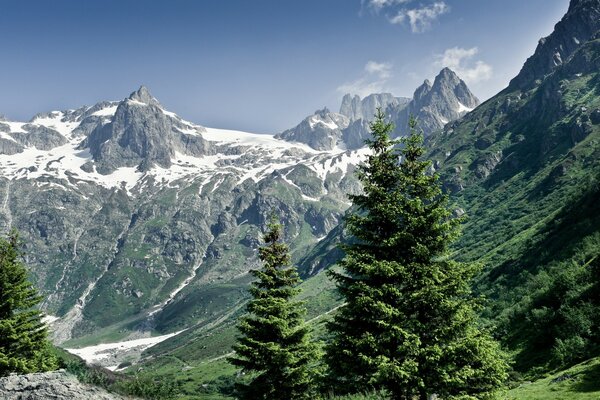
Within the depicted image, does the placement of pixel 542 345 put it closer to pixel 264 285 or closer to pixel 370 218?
pixel 264 285

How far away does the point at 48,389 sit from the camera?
574 inches

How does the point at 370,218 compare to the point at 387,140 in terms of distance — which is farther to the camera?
the point at 387,140

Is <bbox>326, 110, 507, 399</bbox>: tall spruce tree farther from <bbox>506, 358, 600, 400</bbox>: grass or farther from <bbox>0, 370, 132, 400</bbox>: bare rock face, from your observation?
<bbox>506, 358, 600, 400</bbox>: grass

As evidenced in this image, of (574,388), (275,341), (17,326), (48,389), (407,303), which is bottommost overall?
(574,388)

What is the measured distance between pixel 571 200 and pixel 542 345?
129566mm

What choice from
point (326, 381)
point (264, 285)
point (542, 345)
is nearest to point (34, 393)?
point (326, 381)

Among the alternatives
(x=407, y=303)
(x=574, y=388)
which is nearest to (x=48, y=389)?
(x=407, y=303)

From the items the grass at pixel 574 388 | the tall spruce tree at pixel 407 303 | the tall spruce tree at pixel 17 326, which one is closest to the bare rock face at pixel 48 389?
the tall spruce tree at pixel 407 303

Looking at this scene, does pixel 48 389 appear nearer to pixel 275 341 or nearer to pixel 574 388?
pixel 275 341

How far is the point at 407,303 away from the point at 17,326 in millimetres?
34977

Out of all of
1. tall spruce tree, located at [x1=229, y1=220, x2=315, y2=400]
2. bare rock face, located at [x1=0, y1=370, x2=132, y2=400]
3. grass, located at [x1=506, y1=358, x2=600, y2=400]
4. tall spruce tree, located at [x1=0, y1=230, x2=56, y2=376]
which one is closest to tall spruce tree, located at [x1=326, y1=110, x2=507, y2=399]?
tall spruce tree, located at [x1=229, y1=220, x2=315, y2=400]

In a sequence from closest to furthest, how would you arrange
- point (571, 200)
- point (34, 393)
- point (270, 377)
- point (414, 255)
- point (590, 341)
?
point (34, 393)
point (414, 255)
point (270, 377)
point (590, 341)
point (571, 200)

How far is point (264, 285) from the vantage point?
3400cm

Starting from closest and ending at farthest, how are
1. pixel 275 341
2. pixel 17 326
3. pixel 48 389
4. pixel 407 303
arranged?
1. pixel 48 389
2. pixel 407 303
3. pixel 275 341
4. pixel 17 326
